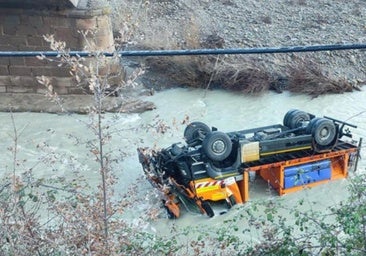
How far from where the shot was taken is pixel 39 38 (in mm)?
14773

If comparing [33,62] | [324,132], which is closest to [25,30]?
[33,62]

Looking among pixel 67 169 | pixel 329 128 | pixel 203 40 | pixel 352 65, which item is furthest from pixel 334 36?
pixel 67 169

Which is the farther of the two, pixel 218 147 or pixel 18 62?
pixel 18 62

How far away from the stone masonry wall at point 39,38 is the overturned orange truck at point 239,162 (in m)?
5.86

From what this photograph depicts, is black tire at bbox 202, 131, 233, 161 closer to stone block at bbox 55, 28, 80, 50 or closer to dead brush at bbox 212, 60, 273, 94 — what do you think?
dead brush at bbox 212, 60, 273, 94

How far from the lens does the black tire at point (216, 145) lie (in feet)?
29.4

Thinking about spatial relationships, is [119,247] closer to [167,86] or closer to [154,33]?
[167,86]

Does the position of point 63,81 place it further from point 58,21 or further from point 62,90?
point 58,21

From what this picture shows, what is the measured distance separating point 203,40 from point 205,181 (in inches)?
353

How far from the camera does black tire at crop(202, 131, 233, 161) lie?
29.4ft

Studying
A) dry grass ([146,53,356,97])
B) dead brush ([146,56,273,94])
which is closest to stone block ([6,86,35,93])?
dry grass ([146,53,356,97])

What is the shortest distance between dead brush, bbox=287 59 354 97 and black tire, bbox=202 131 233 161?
6.64m

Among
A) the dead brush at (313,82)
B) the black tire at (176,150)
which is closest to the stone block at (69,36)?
the dead brush at (313,82)

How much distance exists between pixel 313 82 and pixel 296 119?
5.38m
